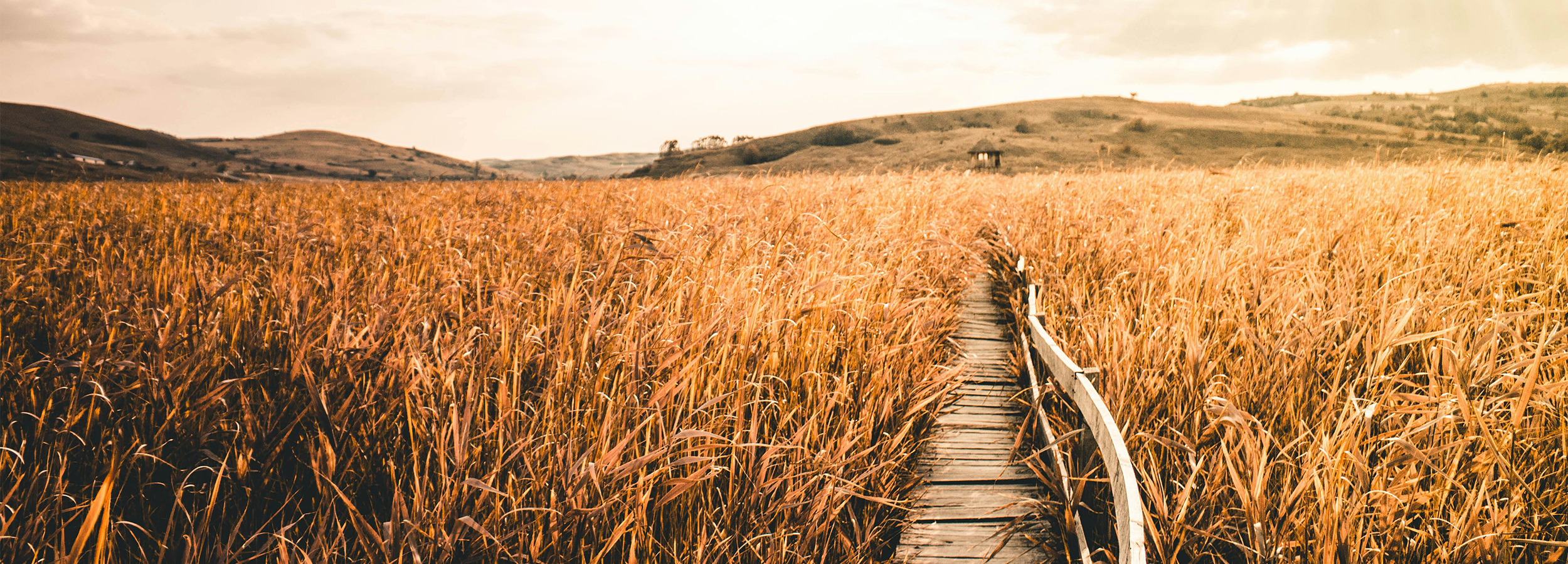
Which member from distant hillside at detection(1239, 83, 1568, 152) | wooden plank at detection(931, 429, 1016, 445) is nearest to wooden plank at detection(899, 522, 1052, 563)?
wooden plank at detection(931, 429, 1016, 445)

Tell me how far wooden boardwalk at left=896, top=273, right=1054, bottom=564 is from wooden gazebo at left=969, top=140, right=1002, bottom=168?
29744mm

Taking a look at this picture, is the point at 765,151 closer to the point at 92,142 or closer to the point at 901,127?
the point at 901,127

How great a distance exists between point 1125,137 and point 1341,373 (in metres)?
52.9

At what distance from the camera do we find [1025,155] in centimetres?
3978

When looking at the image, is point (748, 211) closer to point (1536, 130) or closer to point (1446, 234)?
point (1446, 234)

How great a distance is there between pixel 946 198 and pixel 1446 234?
4.86 m

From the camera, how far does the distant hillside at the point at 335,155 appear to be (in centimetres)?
10094

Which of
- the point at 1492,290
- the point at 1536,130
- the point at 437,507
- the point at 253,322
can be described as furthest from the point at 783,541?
the point at 1536,130

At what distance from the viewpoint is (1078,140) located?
47.6 m

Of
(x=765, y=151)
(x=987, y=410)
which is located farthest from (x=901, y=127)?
(x=987, y=410)

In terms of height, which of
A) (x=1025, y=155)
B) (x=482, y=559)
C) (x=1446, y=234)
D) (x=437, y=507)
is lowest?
(x=482, y=559)

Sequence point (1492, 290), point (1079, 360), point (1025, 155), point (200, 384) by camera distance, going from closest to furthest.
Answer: point (200, 384) < point (1079, 360) < point (1492, 290) < point (1025, 155)

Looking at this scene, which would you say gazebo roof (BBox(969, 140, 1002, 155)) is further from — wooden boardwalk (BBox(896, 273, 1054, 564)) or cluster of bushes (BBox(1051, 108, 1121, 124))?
wooden boardwalk (BBox(896, 273, 1054, 564))

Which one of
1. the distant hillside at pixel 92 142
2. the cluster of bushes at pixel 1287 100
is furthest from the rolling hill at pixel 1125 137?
the distant hillside at pixel 92 142
